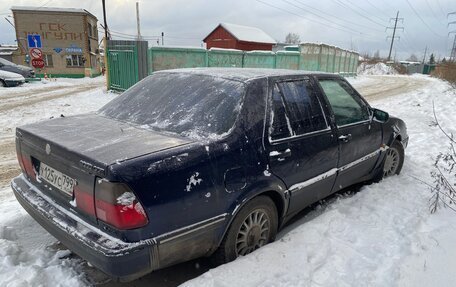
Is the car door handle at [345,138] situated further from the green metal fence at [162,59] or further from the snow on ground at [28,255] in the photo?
the green metal fence at [162,59]

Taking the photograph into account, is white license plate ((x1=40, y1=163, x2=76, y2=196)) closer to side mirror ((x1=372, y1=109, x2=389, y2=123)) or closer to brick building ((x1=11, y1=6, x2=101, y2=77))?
side mirror ((x1=372, y1=109, x2=389, y2=123))

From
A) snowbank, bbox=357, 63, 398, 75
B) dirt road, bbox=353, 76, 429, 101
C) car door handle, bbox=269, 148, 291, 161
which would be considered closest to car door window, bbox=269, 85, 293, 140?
car door handle, bbox=269, 148, 291, 161

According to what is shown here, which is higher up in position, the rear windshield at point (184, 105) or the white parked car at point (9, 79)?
the rear windshield at point (184, 105)

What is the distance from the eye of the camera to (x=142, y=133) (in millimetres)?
2746

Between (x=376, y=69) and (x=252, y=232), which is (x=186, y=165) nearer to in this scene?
(x=252, y=232)

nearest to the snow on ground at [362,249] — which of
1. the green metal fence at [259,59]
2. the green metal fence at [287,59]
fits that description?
the green metal fence at [259,59]

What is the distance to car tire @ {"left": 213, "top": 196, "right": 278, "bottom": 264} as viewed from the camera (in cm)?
273

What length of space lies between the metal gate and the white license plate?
11.5 metres

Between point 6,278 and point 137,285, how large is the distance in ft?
3.11

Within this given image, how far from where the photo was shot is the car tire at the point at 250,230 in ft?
8.96

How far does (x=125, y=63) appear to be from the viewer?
47.9 ft

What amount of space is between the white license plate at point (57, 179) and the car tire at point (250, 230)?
1.21m

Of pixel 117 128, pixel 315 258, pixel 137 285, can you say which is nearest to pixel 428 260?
pixel 315 258

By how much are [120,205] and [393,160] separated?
4.08 m
